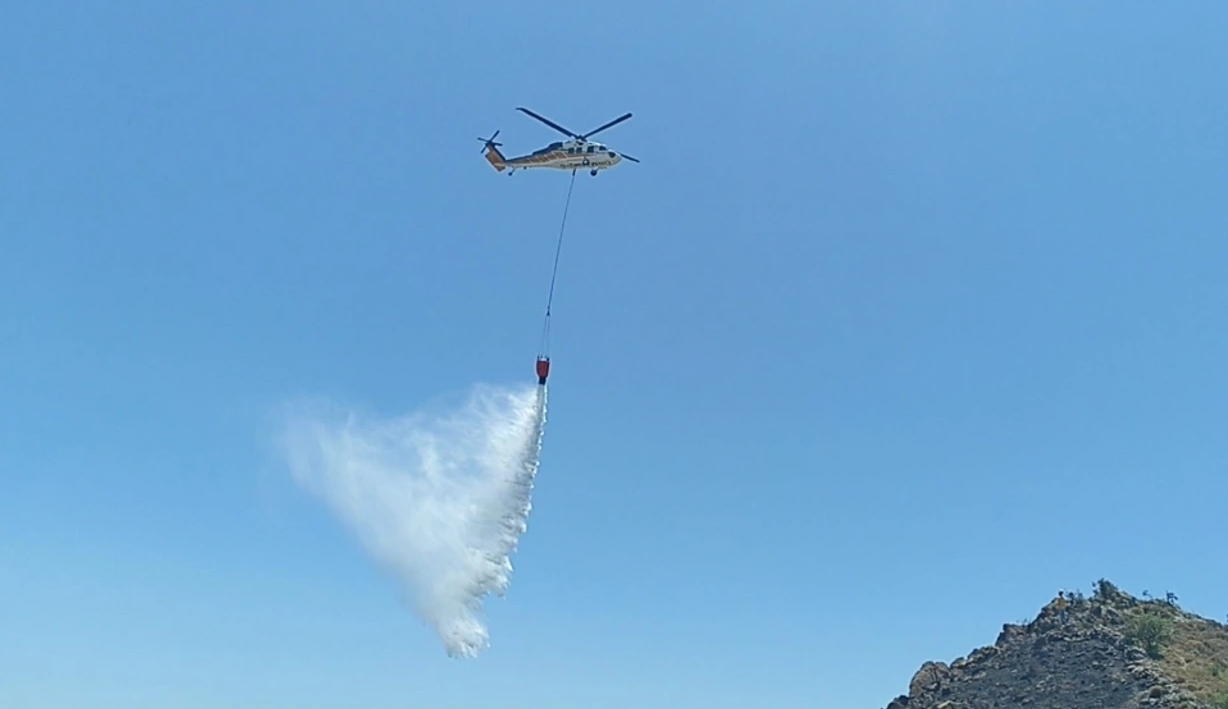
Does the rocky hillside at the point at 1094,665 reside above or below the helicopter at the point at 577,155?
below

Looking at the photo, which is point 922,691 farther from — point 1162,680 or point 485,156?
point 485,156

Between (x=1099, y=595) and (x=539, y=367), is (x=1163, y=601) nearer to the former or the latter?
(x=1099, y=595)

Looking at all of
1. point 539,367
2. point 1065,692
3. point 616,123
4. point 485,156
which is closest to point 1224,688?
point 1065,692

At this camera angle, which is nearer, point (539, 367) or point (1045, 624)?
point (539, 367)

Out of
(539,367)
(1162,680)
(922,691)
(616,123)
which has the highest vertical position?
(616,123)

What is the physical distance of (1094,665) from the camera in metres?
88.6

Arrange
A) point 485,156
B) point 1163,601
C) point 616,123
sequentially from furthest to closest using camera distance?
point 1163,601, point 485,156, point 616,123

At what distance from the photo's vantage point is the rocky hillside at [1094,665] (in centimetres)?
8212

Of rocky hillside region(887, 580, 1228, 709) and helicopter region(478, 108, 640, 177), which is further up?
helicopter region(478, 108, 640, 177)

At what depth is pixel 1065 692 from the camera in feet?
283

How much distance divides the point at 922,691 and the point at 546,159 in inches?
2189

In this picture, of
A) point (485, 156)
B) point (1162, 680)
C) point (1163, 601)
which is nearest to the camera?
point (1162, 680)

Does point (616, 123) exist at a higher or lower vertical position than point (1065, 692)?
higher

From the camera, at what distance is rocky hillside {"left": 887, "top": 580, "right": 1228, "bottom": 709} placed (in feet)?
269
